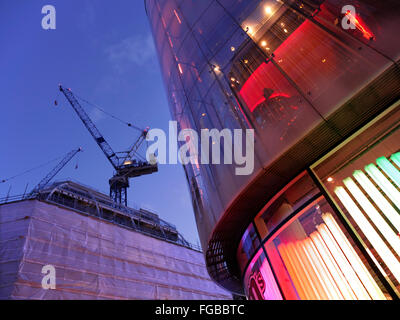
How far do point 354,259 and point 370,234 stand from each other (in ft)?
2.45

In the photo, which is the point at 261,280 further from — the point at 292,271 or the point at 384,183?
the point at 384,183

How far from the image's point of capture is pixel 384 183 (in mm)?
5391

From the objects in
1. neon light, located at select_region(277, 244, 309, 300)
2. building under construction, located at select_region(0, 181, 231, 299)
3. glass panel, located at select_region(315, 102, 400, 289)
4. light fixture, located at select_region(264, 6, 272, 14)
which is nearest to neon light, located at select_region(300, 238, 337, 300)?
neon light, located at select_region(277, 244, 309, 300)

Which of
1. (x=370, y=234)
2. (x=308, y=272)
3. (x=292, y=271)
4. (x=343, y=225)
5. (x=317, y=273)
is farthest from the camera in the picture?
(x=292, y=271)

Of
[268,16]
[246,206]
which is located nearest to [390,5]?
[268,16]

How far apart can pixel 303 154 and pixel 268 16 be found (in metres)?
4.43

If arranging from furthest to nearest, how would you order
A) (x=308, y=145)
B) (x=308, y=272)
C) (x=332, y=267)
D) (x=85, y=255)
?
(x=85, y=255)
(x=308, y=272)
(x=332, y=267)
(x=308, y=145)

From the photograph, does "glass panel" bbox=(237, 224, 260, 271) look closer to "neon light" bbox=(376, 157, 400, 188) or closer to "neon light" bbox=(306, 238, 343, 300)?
"neon light" bbox=(306, 238, 343, 300)

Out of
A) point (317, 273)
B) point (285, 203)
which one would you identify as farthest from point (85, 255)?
point (317, 273)

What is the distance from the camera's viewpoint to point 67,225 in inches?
822

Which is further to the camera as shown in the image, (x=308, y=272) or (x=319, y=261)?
(x=308, y=272)

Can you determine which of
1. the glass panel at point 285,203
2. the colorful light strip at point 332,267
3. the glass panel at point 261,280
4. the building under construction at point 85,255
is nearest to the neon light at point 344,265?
the colorful light strip at point 332,267

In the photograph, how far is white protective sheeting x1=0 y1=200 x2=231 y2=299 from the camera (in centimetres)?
1652
